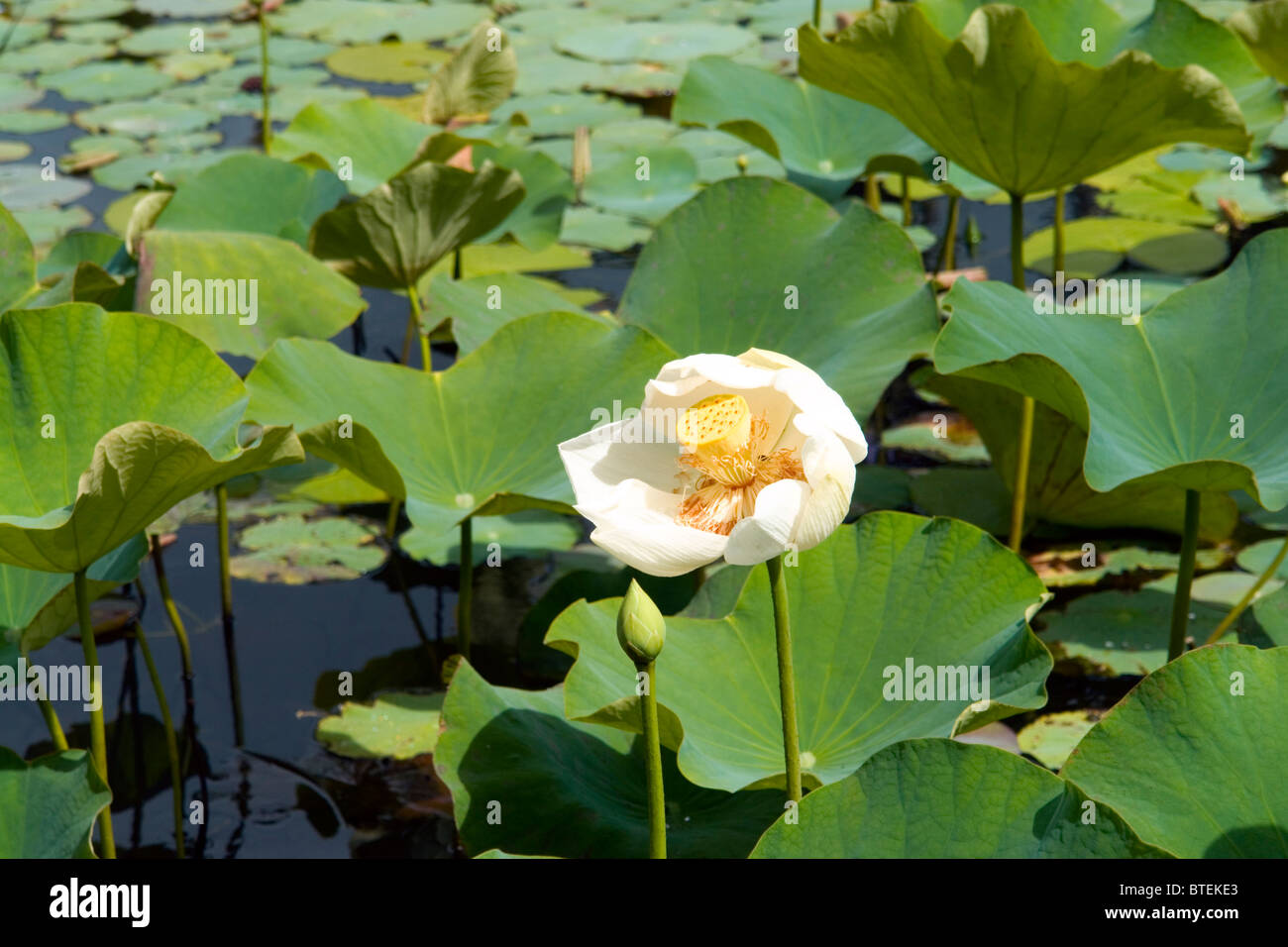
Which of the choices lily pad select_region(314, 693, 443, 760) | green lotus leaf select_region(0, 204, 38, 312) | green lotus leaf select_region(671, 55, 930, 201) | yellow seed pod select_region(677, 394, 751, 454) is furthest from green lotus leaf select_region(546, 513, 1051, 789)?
green lotus leaf select_region(671, 55, 930, 201)

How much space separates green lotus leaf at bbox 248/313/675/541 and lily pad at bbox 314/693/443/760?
14.9 inches

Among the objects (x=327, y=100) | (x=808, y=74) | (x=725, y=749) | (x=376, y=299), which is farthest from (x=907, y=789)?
(x=327, y=100)

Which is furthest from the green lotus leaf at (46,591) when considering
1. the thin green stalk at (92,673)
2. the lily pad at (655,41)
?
the lily pad at (655,41)

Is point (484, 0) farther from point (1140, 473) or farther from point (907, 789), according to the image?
point (907, 789)

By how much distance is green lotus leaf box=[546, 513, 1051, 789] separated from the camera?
153 centimetres

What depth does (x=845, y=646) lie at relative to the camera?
5.35ft

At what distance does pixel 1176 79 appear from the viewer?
2.01 m

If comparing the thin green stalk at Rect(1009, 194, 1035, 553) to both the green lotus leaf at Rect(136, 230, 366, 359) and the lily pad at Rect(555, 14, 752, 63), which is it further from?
the lily pad at Rect(555, 14, 752, 63)

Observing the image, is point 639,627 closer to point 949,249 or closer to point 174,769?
point 174,769

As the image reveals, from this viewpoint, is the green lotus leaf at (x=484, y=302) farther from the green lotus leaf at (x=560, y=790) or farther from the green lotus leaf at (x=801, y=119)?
the green lotus leaf at (x=560, y=790)

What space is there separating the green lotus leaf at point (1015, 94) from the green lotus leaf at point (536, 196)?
82 cm

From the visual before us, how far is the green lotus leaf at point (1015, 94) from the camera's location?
2016 millimetres

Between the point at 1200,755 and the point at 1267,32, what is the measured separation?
2.09 metres

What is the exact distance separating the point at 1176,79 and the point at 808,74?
25.3 inches
